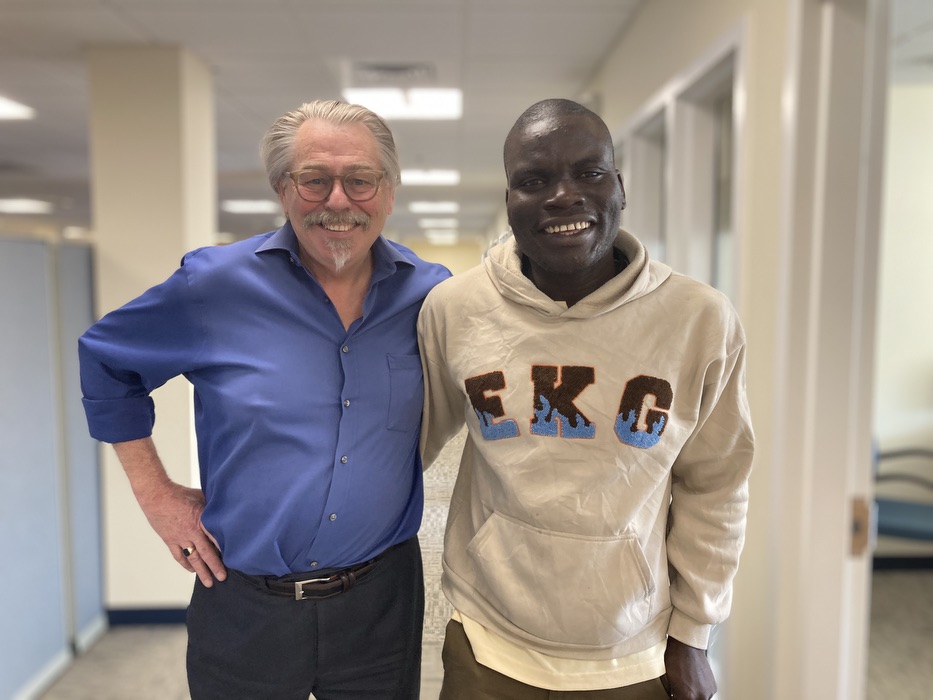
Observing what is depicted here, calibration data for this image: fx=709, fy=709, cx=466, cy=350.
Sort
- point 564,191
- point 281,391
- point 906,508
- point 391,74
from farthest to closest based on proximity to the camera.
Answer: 1. point 391,74
2. point 906,508
3. point 281,391
4. point 564,191

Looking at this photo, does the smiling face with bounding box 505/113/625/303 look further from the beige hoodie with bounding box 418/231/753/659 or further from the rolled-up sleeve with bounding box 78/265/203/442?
the rolled-up sleeve with bounding box 78/265/203/442

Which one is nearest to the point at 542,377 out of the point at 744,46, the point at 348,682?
the point at 348,682

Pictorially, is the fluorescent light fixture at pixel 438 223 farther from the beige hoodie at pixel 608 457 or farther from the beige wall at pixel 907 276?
the beige hoodie at pixel 608 457

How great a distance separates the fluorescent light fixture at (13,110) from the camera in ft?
15.1

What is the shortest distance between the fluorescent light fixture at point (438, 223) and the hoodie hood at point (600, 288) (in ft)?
36.3

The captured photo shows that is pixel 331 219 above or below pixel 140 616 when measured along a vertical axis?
above

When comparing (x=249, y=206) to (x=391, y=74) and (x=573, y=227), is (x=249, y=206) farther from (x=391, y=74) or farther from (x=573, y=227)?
(x=573, y=227)

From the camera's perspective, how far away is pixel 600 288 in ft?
3.38

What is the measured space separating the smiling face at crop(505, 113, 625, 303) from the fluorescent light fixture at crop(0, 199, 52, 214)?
33.2ft

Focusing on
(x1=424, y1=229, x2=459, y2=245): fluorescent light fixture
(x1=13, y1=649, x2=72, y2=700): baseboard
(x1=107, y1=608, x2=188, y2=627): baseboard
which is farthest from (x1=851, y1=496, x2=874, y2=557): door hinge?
(x1=424, y1=229, x2=459, y2=245): fluorescent light fixture

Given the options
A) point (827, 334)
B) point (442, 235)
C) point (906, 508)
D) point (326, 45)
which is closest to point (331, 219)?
point (827, 334)

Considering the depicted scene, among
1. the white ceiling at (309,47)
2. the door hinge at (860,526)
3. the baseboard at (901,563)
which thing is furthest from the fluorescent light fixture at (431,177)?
the door hinge at (860,526)

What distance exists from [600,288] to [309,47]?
121 inches

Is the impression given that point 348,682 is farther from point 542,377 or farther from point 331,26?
point 331,26
